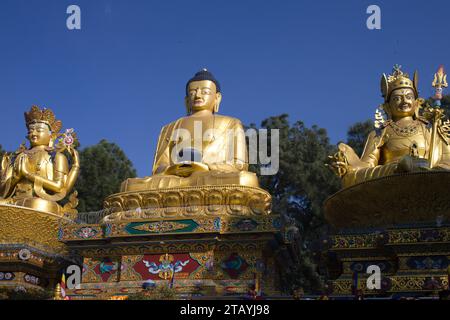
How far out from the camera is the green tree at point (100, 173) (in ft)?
67.5

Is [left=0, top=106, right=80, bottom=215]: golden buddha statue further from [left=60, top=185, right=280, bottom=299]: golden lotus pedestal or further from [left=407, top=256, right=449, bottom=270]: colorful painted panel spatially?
[left=407, top=256, right=449, bottom=270]: colorful painted panel

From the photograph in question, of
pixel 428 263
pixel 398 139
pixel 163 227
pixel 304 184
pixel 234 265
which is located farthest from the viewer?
pixel 304 184

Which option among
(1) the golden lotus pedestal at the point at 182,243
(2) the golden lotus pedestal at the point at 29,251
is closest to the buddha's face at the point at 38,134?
(2) the golden lotus pedestal at the point at 29,251

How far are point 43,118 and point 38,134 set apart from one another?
345mm

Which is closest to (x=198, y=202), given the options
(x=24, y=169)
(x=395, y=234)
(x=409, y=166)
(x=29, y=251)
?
(x=29, y=251)

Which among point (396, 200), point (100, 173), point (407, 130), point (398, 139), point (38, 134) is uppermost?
point (100, 173)

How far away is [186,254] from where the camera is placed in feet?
35.2

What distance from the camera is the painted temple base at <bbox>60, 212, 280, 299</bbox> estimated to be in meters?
10.4

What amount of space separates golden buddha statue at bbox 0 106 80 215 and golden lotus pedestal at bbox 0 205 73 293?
295mm

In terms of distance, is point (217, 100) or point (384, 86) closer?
point (384, 86)

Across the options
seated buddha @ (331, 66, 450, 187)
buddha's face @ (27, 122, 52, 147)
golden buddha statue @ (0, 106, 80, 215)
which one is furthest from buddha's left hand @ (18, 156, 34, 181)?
seated buddha @ (331, 66, 450, 187)

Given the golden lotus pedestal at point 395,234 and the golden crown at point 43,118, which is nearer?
the golden lotus pedestal at point 395,234

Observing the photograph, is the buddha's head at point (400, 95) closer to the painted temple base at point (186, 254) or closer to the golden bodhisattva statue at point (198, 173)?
the golden bodhisattva statue at point (198, 173)

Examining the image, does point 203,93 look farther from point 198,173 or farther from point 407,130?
point 407,130
